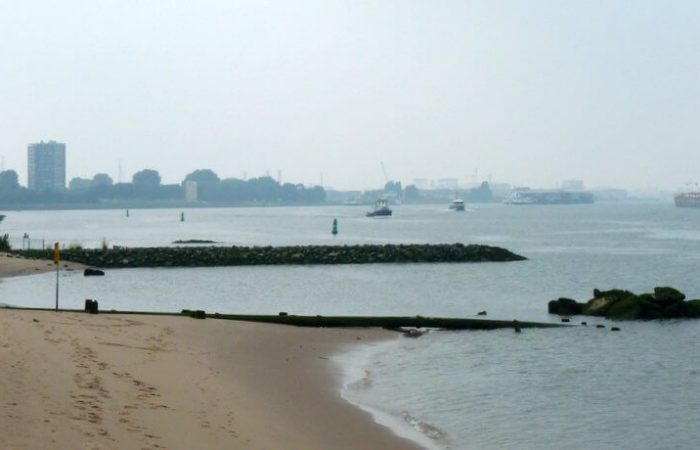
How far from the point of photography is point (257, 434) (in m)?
13.7

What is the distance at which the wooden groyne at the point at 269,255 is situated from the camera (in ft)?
200

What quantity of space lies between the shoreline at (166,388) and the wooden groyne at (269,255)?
3676cm

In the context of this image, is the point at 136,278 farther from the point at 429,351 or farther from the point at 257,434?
the point at 257,434

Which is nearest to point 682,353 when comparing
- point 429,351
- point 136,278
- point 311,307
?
point 429,351

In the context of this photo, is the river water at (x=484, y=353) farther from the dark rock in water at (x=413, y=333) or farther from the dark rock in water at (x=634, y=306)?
the dark rock in water at (x=634, y=306)

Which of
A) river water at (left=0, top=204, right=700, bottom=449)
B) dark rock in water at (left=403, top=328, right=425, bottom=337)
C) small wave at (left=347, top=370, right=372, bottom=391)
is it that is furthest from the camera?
dark rock in water at (left=403, top=328, right=425, bottom=337)

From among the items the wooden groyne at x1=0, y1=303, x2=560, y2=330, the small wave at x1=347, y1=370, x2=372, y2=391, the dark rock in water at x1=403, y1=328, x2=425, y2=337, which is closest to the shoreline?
the small wave at x1=347, y1=370, x2=372, y2=391

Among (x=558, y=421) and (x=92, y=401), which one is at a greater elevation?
(x=92, y=401)

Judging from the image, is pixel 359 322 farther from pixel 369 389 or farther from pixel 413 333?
pixel 369 389

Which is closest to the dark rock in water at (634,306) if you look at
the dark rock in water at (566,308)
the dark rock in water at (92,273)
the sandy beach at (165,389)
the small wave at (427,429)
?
the dark rock in water at (566,308)

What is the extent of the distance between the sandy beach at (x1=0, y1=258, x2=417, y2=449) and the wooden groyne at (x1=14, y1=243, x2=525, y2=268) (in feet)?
120

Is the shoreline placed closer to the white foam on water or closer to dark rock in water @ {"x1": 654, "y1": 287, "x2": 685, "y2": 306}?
the white foam on water

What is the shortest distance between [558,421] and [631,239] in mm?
91776

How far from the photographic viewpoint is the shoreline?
471 inches
